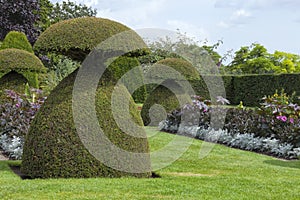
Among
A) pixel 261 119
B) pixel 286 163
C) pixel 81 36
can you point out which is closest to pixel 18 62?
pixel 261 119

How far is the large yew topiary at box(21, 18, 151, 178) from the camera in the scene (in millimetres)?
5824

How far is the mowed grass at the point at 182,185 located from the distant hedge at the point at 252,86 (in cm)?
1536

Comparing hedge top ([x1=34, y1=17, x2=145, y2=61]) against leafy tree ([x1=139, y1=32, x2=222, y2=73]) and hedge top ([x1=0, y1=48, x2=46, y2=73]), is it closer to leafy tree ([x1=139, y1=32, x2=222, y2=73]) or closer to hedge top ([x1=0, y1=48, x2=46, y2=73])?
hedge top ([x1=0, y1=48, x2=46, y2=73])

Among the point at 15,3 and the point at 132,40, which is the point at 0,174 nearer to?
the point at 132,40

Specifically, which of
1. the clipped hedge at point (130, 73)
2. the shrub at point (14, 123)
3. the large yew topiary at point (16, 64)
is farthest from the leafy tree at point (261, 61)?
the shrub at point (14, 123)

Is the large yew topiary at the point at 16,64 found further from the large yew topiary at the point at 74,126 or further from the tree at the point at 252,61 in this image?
the tree at the point at 252,61

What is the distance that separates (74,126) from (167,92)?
344 inches

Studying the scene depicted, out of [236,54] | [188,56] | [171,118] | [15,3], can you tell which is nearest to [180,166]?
[171,118]

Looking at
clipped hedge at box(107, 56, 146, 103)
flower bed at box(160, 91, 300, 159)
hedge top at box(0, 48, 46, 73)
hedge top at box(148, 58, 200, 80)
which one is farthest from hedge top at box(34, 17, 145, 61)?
clipped hedge at box(107, 56, 146, 103)

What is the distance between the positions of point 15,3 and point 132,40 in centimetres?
2083

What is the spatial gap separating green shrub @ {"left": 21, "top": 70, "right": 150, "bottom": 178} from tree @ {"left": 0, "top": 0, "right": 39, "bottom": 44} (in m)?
20.2

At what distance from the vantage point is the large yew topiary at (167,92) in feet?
46.4

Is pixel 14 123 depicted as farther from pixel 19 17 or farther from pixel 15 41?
pixel 19 17

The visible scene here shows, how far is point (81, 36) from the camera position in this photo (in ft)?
19.6
